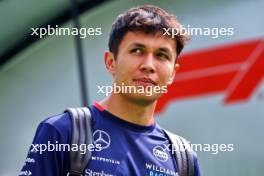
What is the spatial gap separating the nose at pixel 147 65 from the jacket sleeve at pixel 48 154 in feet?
1.15

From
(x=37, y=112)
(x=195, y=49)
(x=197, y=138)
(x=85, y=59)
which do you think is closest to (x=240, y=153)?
(x=197, y=138)

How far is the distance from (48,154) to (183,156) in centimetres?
49

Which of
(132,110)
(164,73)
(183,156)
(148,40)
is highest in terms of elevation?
(148,40)

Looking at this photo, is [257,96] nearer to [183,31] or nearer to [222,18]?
[222,18]

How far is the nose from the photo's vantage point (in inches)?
91.9

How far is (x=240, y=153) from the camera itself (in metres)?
5.66

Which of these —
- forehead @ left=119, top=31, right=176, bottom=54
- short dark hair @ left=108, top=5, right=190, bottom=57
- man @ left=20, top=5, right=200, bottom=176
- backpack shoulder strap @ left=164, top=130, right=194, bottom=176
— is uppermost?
short dark hair @ left=108, top=5, right=190, bottom=57

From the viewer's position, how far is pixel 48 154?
7.12 ft

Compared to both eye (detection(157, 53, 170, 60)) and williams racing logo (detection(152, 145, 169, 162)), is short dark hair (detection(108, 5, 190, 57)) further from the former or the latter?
williams racing logo (detection(152, 145, 169, 162))

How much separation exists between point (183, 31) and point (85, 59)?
13.9 ft

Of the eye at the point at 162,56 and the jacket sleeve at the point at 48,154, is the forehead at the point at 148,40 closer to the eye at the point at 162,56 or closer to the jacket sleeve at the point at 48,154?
the eye at the point at 162,56

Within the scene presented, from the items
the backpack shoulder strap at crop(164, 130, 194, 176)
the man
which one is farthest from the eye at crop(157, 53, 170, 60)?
the backpack shoulder strap at crop(164, 130, 194, 176)

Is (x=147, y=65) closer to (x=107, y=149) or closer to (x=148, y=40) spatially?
(x=148, y=40)

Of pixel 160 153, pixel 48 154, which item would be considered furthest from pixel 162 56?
pixel 48 154
